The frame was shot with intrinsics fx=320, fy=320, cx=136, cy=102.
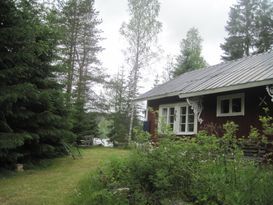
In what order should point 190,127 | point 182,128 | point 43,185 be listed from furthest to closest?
point 182,128 → point 190,127 → point 43,185

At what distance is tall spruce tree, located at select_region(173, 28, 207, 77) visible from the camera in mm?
27656

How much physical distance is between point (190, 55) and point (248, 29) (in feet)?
24.9

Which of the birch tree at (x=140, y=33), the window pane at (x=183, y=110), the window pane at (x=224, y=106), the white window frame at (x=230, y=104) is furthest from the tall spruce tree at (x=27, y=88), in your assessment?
the birch tree at (x=140, y=33)

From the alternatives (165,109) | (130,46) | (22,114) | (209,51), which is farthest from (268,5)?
(22,114)

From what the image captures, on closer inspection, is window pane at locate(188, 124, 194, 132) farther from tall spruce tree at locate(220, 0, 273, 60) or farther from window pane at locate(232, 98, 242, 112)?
tall spruce tree at locate(220, 0, 273, 60)

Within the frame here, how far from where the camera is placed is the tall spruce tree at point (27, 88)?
8266mm

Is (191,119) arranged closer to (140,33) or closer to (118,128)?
(140,33)

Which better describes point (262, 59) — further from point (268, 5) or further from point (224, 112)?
point (268, 5)

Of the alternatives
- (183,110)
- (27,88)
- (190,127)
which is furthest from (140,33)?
(27,88)

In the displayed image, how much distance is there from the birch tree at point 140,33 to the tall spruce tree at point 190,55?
16.6 feet

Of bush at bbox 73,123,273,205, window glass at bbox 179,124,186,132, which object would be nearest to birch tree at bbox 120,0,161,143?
window glass at bbox 179,124,186,132

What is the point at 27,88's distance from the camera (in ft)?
27.0

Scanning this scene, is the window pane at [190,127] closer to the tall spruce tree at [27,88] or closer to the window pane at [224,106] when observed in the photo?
the window pane at [224,106]

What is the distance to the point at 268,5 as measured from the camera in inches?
1222
